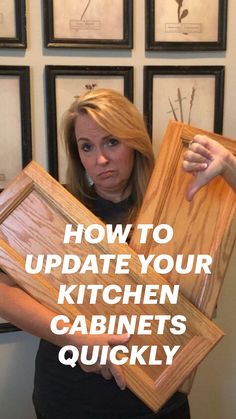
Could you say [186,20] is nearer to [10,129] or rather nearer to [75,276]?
[10,129]

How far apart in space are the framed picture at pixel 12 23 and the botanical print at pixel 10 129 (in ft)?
0.27

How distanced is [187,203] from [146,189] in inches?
4.8

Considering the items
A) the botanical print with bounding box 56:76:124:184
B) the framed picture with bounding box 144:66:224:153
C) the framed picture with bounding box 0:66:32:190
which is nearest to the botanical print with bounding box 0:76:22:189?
the framed picture with bounding box 0:66:32:190

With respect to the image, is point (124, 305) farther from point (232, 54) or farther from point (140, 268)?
point (232, 54)

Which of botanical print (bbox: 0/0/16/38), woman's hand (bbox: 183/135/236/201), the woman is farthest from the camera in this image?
botanical print (bbox: 0/0/16/38)

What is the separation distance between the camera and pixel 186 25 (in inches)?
48.7

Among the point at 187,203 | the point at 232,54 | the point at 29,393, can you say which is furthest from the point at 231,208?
the point at 29,393

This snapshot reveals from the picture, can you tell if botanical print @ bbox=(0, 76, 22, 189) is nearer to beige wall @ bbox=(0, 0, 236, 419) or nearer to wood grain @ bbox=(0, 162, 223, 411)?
beige wall @ bbox=(0, 0, 236, 419)

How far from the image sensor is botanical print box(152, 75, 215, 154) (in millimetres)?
1252

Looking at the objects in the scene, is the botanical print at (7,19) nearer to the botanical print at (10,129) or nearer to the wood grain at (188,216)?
the botanical print at (10,129)

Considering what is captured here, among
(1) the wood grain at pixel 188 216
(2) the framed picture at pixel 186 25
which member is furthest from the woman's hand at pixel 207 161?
(2) the framed picture at pixel 186 25

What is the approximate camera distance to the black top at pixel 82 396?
992mm

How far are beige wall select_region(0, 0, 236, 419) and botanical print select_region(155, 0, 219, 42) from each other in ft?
0.13

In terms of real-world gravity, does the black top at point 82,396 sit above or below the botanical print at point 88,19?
below
